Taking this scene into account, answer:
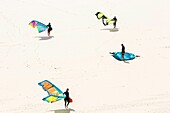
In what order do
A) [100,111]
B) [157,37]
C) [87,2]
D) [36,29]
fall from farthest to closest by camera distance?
[87,2]
[36,29]
[157,37]
[100,111]

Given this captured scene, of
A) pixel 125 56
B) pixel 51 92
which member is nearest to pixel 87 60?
pixel 125 56

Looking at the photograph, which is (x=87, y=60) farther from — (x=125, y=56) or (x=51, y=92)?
A: (x=51, y=92)

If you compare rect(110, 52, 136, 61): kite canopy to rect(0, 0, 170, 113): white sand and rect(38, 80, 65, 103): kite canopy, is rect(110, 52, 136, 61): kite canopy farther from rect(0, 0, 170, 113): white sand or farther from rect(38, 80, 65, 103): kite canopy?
rect(38, 80, 65, 103): kite canopy

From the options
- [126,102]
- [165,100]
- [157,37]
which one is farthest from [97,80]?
[157,37]

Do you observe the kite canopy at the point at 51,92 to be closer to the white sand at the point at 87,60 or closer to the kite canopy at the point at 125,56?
the white sand at the point at 87,60

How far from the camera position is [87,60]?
24.4 metres

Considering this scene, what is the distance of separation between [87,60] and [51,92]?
6.87m

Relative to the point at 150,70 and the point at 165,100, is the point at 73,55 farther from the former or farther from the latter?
the point at 165,100

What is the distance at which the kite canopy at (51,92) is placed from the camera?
55.7 feet

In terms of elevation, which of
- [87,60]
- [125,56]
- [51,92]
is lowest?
[51,92]

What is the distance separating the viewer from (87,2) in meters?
42.0

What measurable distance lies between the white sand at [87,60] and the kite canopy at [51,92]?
0.48m

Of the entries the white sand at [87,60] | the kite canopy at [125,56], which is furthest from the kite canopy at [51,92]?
the kite canopy at [125,56]

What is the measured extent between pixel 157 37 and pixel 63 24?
31.7 ft
